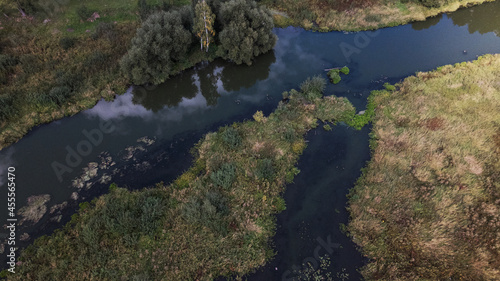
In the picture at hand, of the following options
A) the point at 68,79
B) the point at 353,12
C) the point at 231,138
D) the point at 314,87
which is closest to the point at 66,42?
the point at 68,79

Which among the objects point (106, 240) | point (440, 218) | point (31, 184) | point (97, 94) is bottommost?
point (440, 218)

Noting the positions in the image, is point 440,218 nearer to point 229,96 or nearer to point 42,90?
point 229,96

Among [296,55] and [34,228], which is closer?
[34,228]

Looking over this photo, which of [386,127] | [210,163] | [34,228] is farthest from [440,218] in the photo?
[34,228]

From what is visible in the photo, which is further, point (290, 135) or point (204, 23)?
point (204, 23)

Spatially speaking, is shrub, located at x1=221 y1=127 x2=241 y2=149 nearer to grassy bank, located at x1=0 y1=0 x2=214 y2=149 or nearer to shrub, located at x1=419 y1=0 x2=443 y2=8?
grassy bank, located at x1=0 y1=0 x2=214 y2=149

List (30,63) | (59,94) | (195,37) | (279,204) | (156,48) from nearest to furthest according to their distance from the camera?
(279,204) → (59,94) → (156,48) → (30,63) → (195,37)

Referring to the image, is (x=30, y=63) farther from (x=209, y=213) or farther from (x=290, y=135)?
(x=290, y=135)

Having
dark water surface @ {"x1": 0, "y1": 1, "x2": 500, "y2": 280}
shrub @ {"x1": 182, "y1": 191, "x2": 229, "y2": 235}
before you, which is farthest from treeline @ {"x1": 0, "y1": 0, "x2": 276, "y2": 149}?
shrub @ {"x1": 182, "y1": 191, "x2": 229, "y2": 235}
